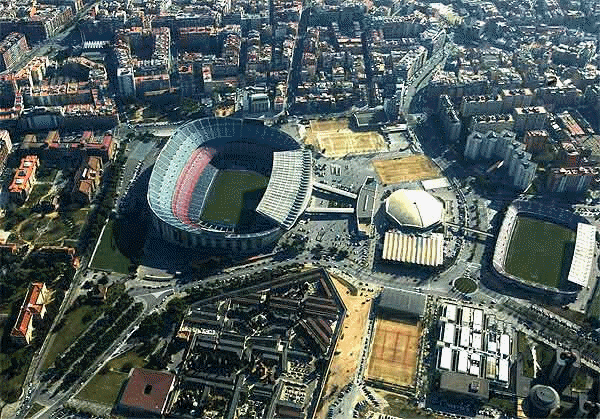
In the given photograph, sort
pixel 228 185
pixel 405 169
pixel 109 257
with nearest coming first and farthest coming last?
1. pixel 109 257
2. pixel 228 185
3. pixel 405 169

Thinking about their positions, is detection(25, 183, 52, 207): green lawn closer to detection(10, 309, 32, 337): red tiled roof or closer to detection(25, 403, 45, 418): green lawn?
detection(10, 309, 32, 337): red tiled roof

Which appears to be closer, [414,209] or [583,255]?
[583,255]

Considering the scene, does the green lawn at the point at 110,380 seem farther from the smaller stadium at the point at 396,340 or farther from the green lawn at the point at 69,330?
the smaller stadium at the point at 396,340

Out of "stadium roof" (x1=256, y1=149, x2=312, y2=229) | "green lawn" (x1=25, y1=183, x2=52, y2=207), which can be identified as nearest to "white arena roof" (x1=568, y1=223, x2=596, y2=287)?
→ "stadium roof" (x1=256, y1=149, x2=312, y2=229)

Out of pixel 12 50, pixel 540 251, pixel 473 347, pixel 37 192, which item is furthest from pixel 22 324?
pixel 12 50

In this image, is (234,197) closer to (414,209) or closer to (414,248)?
(414,209)

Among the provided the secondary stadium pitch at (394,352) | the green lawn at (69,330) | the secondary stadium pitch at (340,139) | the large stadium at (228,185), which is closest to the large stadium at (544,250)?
the secondary stadium pitch at (394,352)
